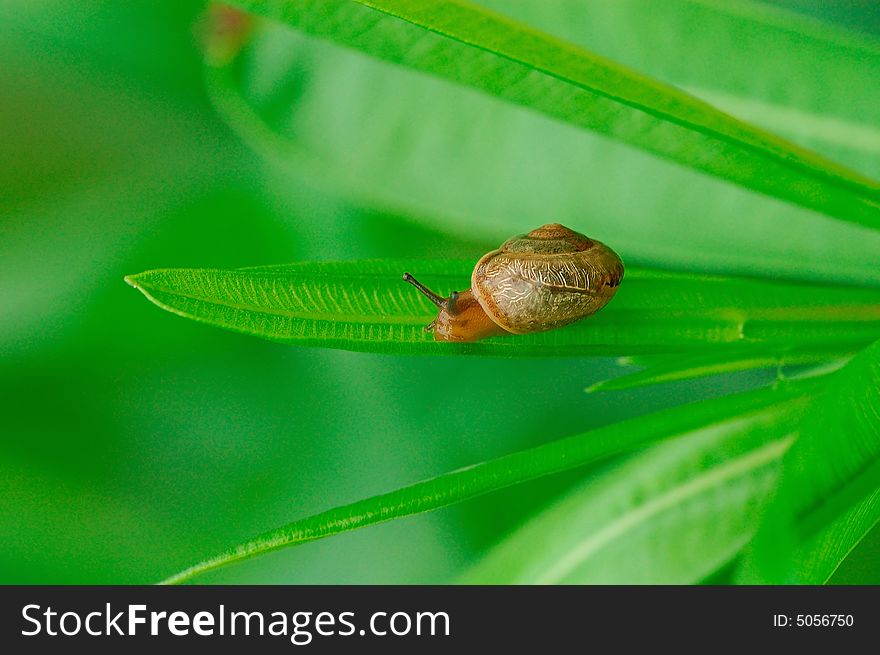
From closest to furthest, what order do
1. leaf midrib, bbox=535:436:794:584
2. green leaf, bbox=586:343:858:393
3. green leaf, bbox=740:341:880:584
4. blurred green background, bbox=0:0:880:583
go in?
green leaf, bbox=740:341:880:584
green leaf, bbox=586:343:858:393
leaf midrib, bbox=535:436:794:584
blurred green background, bbox=0:0:880:583

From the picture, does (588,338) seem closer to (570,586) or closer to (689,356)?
(689,356)

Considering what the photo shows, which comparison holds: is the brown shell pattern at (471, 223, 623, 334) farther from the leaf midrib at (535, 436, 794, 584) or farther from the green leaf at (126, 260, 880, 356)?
the leaf midrib at (535, 436, 794, 584)

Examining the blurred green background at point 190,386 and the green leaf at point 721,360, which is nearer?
the green leaf at point 721,360

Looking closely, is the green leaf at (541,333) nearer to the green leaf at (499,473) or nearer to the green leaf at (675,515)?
the green leaf at (499,473)

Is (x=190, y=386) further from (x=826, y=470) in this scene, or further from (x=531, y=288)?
(x=826, y=470)

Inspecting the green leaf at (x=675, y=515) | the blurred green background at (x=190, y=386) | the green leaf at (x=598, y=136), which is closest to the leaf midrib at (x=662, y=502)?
the green leaf at (x=675, y=515)

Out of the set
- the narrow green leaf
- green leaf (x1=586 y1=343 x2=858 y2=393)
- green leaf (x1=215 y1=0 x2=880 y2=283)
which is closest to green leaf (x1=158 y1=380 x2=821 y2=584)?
green leaf (x1=586 y1=343 x2=858 y2=393)

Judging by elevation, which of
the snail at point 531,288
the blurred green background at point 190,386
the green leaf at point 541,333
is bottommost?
the green leaf at point 541,333

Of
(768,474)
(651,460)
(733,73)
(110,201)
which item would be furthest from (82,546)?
(733,73)
